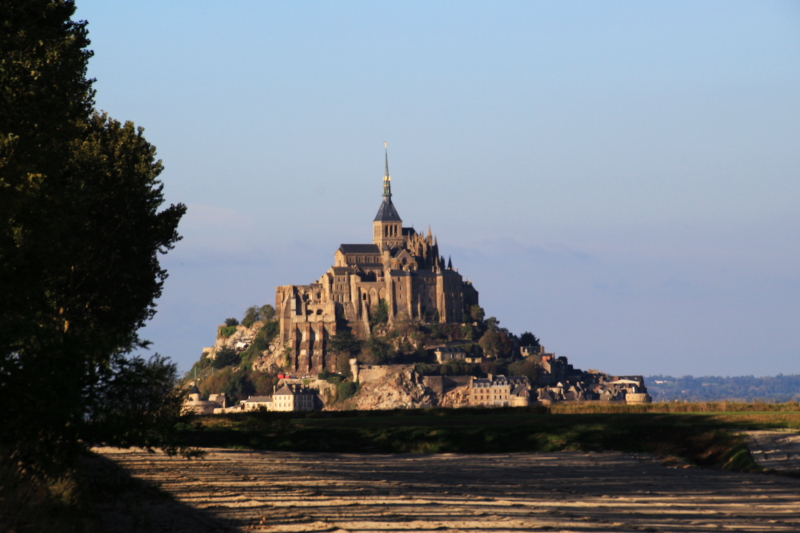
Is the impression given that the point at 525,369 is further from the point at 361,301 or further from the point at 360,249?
the point at 360,249

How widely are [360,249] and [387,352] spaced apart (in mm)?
27017

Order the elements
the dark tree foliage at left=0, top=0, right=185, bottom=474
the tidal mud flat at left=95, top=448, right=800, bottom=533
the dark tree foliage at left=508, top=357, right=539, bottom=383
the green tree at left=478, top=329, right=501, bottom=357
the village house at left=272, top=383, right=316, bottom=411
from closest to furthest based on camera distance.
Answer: the dark tree foliage at left=0, top=0, right=185, bottom=474 → the tidal mud flat at left=95, top=448, right=800, bottom=533 → the village house at left=272, top=383, right=316, bottom=411 → the dark tree foliage at left=508, top=357, right=539, bottom=383 → the green tree at left=478, top=329, right=501, bottom=357

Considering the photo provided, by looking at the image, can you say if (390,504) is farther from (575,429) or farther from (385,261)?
(385,261)

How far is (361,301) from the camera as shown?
575 feet

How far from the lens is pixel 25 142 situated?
21188 mm

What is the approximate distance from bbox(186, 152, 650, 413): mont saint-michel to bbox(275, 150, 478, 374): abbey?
0.18 m

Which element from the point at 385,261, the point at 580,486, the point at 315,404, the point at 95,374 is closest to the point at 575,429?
the point at 580,486

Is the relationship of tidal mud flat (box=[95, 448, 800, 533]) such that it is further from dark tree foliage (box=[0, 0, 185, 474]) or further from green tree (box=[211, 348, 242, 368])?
green tree (box=[211, 348, 242, 368])

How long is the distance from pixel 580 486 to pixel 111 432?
38.4 feet

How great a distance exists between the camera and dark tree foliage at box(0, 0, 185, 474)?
595 inches

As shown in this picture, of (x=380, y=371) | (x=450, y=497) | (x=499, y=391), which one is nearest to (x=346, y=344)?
(x=380, y=371)

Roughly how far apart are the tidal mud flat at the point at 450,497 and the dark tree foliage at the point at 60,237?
2.51 meters

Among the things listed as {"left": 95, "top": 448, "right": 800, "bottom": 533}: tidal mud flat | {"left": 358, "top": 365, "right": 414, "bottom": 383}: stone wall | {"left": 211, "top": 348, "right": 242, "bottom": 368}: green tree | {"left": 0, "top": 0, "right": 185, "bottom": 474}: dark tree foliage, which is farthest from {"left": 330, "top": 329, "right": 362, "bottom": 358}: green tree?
{"left": 95, "top": 448, "right": 800, "bottom": 533}: tidal mud flat

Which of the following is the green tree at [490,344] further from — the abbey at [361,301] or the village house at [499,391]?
the village house at [499,391]
